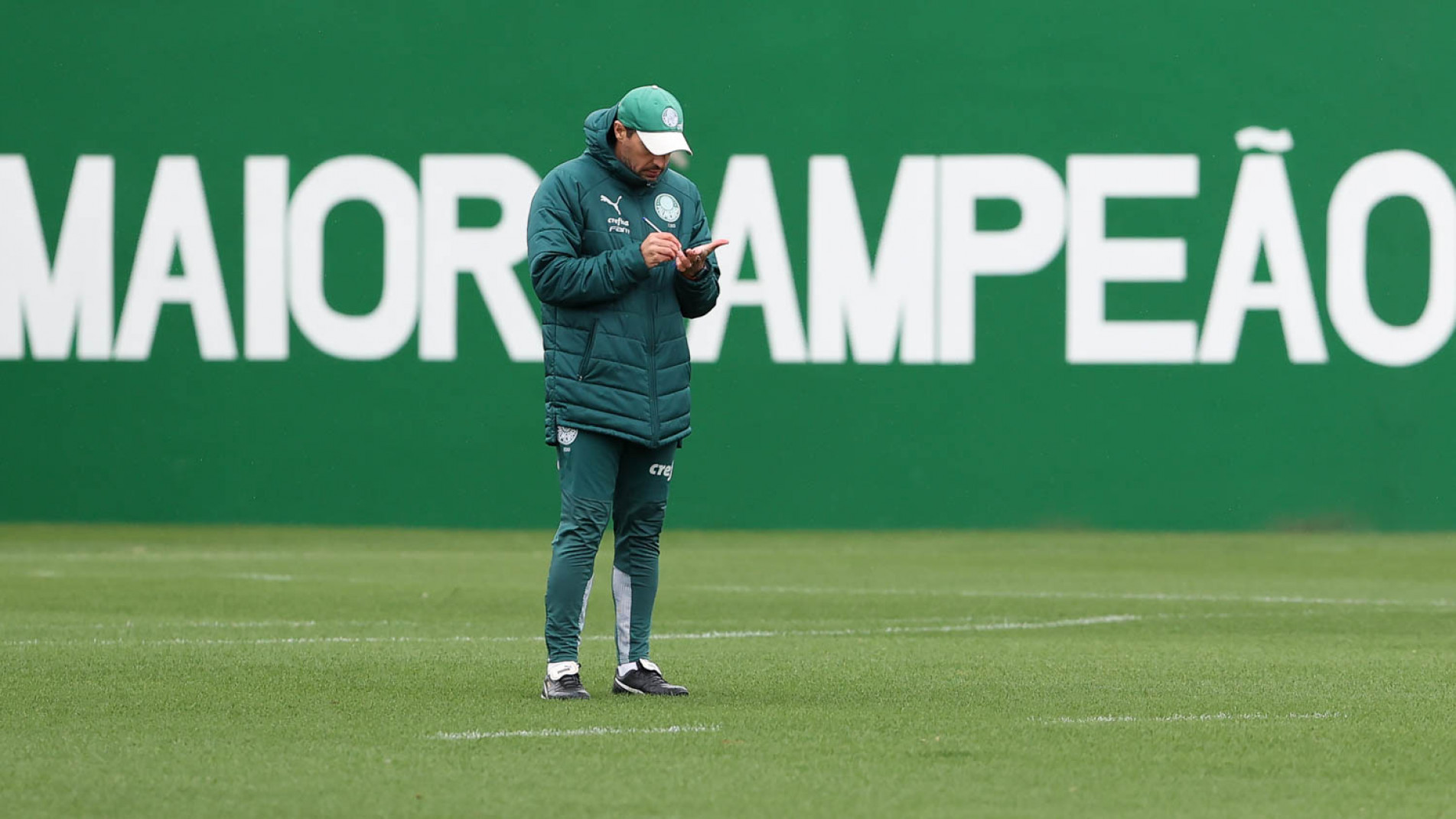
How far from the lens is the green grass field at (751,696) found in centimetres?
510

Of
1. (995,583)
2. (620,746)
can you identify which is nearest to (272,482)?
(995,583)

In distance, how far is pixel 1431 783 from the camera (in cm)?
530

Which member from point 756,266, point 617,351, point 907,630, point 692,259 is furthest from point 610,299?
point 756,266

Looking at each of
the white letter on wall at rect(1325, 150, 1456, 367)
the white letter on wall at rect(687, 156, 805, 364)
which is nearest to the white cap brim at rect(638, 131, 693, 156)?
the white letter on wall at rect(687, 156, 805, 364)

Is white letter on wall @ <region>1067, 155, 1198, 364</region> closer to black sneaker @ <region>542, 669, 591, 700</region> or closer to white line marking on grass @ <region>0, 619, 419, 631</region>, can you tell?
white line marking on grass @ <region>0, 619, 419, 631</region>

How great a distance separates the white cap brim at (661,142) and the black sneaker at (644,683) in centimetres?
155

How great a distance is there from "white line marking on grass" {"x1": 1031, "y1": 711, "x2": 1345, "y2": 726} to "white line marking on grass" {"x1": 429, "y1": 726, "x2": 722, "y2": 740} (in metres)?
0.96

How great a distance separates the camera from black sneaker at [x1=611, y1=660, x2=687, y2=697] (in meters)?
6.93

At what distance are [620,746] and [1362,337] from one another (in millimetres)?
11870

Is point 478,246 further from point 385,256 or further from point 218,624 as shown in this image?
point 218,624

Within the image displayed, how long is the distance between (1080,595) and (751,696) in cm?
489

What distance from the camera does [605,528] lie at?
6723 millimetres

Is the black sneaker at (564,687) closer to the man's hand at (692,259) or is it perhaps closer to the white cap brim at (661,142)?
the man's hand at (692,259)

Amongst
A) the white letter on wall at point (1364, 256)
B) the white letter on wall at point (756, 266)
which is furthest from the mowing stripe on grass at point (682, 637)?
the white letter on wall at point (1364, 256)
